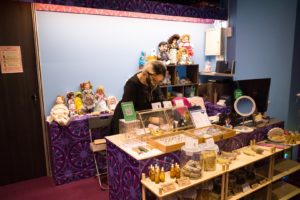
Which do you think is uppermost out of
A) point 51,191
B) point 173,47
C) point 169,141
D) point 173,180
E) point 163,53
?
point 173,47

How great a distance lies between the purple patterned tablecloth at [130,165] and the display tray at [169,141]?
68mm

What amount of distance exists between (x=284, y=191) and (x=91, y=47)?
127 inches

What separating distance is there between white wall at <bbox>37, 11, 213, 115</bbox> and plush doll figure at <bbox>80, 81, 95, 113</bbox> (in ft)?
0.39

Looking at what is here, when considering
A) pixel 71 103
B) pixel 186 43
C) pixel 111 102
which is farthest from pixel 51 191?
pixel 186 43

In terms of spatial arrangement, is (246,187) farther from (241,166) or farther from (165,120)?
(165,120)

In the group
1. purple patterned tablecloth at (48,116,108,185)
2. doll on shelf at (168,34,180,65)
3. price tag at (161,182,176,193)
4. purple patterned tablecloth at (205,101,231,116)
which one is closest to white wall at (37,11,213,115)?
doll on shelf at (168,34,180,65)

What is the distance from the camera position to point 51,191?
324 cm

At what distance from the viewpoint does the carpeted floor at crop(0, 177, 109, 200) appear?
10.2 ft

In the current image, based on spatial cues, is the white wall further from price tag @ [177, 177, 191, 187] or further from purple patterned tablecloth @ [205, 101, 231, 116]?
price tag @ [177, 177, 191, 187]

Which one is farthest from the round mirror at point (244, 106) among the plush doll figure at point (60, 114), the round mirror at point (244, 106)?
the plush doll figure at point (60, 114)

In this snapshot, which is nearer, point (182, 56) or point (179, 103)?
point (179, 103)

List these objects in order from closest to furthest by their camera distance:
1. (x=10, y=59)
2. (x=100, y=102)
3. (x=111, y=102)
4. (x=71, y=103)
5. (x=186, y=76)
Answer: (x=10, y=59) → (x=71, y=103) → (x=100, y=102) → (x=111, y=102) → (x=186, y=76)

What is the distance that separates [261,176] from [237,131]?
1.79ft

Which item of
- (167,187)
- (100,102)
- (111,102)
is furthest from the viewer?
(111,102)
